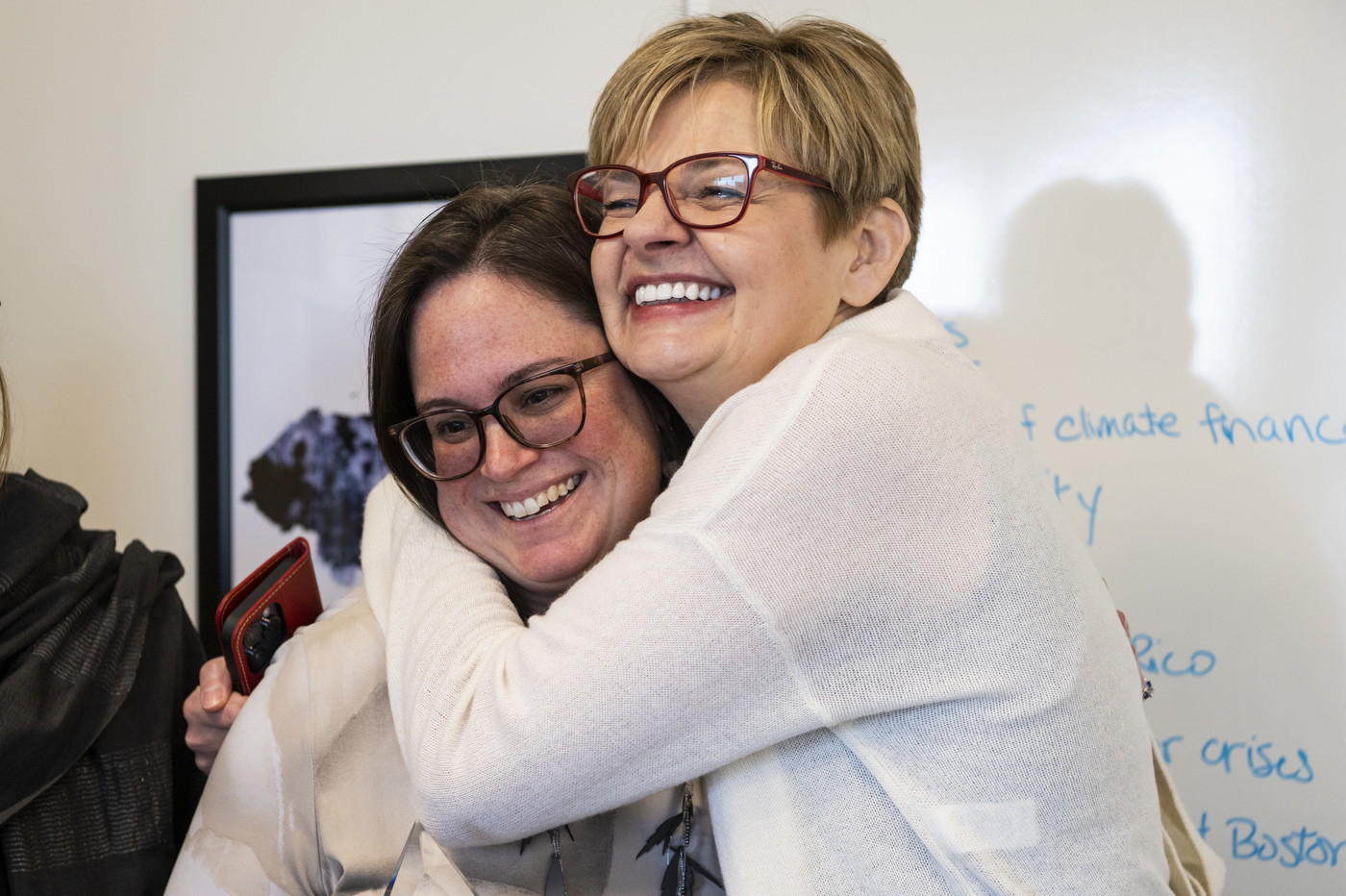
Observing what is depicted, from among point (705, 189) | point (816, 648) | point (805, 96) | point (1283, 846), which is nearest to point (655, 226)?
point (705, 189)

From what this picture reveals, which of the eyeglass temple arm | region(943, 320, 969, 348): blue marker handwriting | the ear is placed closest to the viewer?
the eyeglass temple arm

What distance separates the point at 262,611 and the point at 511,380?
15.9 inches

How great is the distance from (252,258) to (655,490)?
1.17 m

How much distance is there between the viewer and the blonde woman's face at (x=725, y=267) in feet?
2.92

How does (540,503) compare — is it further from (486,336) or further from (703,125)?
(703,125)

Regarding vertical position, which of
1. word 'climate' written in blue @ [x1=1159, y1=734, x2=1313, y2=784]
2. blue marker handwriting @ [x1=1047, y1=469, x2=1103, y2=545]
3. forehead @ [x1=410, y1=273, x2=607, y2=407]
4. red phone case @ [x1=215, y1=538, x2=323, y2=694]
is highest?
forehead @ [x1=410, y1=273, x2=607, y2=407]

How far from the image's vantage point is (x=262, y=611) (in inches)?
41.9

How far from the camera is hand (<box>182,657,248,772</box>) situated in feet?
3.51

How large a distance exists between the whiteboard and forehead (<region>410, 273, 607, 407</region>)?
0.90 metres

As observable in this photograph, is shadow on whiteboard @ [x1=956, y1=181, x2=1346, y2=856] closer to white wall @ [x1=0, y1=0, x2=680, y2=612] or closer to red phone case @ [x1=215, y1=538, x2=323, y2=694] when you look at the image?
white wall @ [x1=0, y1=0, x2=680, y2=612]

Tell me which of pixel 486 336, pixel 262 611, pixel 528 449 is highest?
pixel 486 336

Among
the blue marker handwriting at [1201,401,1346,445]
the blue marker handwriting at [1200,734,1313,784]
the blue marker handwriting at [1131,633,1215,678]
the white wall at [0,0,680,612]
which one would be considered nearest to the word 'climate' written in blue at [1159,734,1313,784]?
the blue marker handwriting at [1200,734,1313,784]

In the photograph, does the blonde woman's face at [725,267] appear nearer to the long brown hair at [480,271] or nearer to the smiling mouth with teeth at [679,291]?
the smiling mouth with teeth at [679,291]

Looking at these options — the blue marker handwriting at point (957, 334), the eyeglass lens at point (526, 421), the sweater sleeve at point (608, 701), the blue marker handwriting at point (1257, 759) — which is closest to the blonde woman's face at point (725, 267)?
the eyeglass lens at point (526, 421)
